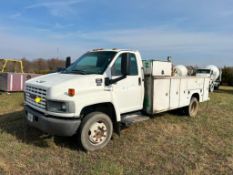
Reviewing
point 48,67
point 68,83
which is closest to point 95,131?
point 68,83

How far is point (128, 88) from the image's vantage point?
6281 millimetres

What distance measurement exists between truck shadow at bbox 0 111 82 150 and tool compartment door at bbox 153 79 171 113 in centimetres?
232

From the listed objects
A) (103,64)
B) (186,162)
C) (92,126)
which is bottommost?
(186,162)

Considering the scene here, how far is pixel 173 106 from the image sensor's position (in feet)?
26.5

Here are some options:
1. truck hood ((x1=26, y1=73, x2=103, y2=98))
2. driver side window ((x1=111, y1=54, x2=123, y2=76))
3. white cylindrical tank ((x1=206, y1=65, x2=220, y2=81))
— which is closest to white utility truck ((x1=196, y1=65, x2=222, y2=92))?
white cylindrical tank ((x1=206, y1=65, x2=220, y2=81))

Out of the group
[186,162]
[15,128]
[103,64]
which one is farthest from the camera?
Answer: [15,128]

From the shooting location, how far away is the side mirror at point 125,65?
18.8 feet

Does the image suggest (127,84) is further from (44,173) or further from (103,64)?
(44,173)

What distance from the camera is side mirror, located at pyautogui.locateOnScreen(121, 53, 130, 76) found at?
5738mm

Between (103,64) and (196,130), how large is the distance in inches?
135

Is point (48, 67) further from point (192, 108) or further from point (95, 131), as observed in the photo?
point (95, 131)

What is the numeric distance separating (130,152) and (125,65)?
1.81 m

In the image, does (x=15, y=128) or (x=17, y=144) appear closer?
(x=17, y=144)

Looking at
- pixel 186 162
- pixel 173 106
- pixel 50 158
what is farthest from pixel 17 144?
pixel 173 106
